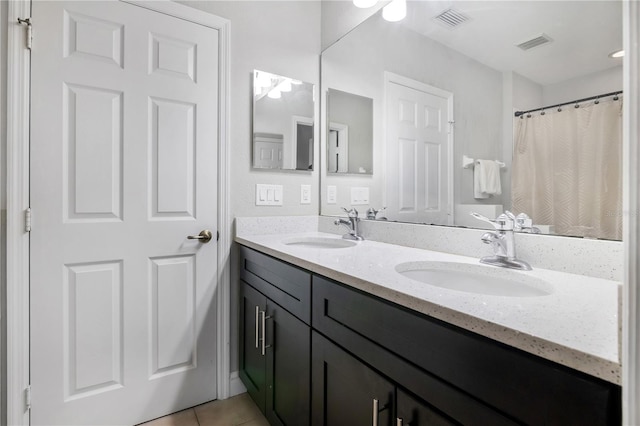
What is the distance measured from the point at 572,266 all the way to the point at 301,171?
56.4 inches

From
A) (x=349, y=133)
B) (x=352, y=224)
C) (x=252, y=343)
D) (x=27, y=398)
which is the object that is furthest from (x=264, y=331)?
(x=349, y=133)

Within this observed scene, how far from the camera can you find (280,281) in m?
1.28

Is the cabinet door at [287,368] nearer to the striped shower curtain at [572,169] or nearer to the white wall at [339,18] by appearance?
the striped shower curtain at [572,169]

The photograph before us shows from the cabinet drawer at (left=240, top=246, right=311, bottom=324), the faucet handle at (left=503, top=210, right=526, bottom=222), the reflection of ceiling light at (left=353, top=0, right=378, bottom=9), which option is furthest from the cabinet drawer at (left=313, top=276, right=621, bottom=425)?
the reflection of ceiling light at (left=353, top=0, right=378, bottom=9)

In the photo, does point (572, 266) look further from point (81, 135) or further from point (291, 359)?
point (81, 135)

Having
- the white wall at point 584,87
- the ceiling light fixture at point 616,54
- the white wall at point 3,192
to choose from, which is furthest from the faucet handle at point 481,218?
the white wall at point 3,192

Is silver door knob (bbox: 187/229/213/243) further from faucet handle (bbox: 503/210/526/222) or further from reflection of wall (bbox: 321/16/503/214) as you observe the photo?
faucet handle (bbox: 503/210/526/222)

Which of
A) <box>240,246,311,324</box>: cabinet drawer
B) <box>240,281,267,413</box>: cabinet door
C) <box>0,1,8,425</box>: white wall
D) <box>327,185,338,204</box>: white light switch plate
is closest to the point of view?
<box>240,246,311,324</box>: cabinet drawer

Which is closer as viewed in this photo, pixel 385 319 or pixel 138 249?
pixel 385 319

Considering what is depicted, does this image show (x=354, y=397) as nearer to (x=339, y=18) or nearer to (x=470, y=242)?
(x=470, y=242)

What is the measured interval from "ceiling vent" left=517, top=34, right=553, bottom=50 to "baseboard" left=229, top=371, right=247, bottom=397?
6.59 ft

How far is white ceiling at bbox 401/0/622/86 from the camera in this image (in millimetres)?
887

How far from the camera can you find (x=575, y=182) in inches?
37.1

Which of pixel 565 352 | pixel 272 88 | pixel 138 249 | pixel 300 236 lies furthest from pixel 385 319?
pixel 272 88
